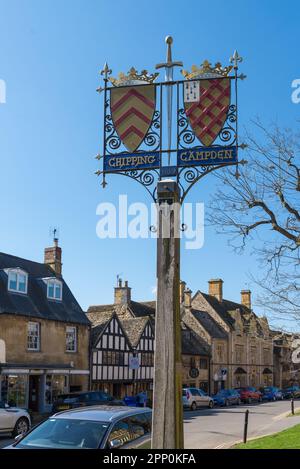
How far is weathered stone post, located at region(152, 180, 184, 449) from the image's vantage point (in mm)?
7102

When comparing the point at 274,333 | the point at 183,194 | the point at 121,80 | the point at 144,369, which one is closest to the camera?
the point at 183,194

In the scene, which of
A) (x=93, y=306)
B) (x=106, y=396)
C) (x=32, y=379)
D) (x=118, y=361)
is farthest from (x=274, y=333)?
(x=93, y=306)

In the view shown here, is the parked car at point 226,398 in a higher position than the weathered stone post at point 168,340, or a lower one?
lower

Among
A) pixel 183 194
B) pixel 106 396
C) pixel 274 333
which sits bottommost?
pixel 106 396

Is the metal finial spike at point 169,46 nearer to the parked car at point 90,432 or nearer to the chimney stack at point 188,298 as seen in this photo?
the parked car at point 90,432

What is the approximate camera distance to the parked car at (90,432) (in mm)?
8133

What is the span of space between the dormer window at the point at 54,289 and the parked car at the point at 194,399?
9780mm

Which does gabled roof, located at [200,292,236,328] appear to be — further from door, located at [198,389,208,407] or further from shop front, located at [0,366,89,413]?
shop front, located at [0,366,89,413]

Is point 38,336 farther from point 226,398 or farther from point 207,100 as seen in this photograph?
point 207,100

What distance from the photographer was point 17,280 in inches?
1147

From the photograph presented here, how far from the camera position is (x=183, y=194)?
7.89 metres

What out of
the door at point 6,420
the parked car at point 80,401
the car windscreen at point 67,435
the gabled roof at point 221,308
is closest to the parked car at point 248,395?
the gabled roof at point 221,308

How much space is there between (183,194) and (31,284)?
2431cm

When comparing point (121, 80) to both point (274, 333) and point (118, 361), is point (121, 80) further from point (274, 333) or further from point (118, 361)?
point (118, 361)
